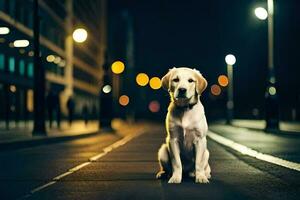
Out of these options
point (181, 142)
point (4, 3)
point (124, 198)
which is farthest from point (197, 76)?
point (4, 3)

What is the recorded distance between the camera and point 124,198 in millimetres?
8000

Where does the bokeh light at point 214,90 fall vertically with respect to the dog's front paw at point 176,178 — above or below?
above

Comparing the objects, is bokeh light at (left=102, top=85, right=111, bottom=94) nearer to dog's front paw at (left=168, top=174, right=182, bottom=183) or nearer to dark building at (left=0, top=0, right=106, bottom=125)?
dark building at (left=0, top=0, right=106, bottom=125)

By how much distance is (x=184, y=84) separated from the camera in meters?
8.61

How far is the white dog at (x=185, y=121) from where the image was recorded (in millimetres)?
8695

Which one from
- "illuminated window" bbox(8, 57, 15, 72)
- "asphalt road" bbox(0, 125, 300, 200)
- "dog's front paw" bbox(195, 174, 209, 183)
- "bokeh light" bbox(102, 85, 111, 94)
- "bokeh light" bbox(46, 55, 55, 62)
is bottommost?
"asphalt road" bbox(0, 125, 300, 200)

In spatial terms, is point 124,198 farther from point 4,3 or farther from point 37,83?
point 4,3

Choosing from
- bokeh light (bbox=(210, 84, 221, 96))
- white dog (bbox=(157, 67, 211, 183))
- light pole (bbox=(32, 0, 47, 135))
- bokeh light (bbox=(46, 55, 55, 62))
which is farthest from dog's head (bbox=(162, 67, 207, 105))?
bokeh light (bbox=(210, 84, 221, 96))

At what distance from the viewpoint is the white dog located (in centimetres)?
870

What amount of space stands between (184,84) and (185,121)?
503 mm

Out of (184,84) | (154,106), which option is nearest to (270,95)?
(184,84)

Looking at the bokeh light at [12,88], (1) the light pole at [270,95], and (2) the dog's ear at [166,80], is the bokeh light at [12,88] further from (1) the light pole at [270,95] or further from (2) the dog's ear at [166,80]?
(2) the dog's ear at [166,80]

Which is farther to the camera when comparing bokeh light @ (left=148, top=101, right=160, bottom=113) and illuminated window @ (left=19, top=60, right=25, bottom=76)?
bokeh light @ (left=148, top=101, right=160, bottom=113)

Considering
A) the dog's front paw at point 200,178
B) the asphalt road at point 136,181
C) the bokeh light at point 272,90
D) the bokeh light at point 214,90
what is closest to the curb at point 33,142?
the asphalt road at point 136,181
